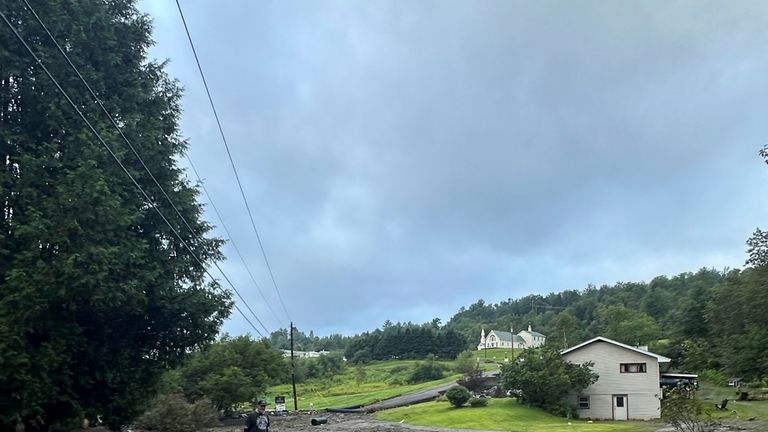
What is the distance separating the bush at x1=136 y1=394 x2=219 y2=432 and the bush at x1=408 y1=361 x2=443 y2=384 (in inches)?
2538

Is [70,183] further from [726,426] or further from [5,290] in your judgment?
[726,426]

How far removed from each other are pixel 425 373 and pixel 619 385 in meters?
50.6

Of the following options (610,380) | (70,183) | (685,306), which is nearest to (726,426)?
(610,380)

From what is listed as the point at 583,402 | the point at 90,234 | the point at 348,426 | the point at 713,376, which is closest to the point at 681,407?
the point at 90,234

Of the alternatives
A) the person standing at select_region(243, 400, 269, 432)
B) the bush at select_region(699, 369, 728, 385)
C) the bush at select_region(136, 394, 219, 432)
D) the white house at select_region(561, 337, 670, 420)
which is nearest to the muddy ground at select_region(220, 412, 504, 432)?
the bush at select_region(136, 394, 219, 432)

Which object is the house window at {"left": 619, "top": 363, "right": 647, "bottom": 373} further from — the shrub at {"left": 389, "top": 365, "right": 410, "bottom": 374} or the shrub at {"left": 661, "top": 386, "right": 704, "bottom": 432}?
the shrub at {"left": 389, "top": 365, "right": 410, "bottom": 374}

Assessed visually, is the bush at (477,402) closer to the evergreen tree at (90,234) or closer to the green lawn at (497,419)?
the green lawn at (497,419)

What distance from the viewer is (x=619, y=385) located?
54.1m

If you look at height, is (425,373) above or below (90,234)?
below

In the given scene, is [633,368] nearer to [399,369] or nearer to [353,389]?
[353,389]

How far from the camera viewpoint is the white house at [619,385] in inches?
2098

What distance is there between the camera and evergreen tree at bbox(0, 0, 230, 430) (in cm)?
1841

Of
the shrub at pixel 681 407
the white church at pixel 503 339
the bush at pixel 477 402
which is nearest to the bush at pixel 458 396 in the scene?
the bush at pixel 477 402

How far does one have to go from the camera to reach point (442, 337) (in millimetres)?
150625
